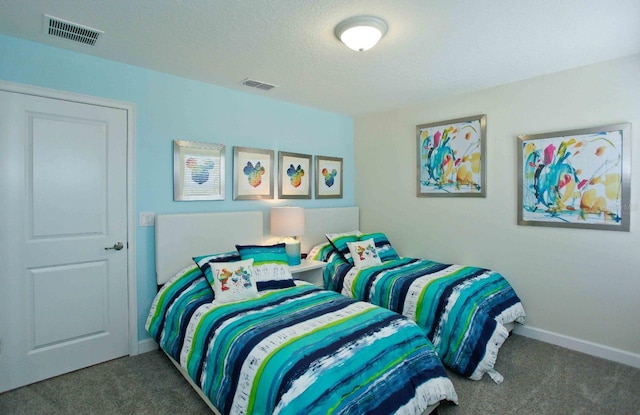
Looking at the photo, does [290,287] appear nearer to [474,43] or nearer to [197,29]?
[197,29]

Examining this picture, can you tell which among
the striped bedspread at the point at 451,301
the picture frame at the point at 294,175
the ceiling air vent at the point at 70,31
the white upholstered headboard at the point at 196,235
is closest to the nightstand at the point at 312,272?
the striped bedspread at the point at 451,301

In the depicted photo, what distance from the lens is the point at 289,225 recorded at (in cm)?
350

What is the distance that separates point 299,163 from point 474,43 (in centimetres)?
223

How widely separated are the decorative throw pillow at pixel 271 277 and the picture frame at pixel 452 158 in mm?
2019

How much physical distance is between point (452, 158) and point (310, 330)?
2.65 m

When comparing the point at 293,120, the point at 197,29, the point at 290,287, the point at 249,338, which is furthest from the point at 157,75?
the point at 249,338

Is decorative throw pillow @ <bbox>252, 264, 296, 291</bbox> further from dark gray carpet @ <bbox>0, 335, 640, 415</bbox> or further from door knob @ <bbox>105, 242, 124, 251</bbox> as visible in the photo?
door knob @ <bbox>105, 242, 124, 251</bbox>

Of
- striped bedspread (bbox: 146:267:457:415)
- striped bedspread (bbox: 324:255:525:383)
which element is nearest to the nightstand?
striped bedspread (bbox: 324:255:525:383)

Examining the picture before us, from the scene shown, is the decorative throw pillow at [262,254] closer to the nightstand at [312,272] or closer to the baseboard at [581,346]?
the nightstand at [312,272]

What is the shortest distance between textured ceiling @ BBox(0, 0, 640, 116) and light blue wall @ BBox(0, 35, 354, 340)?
Answer: 0.12 m

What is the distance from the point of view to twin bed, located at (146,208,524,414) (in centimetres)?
160

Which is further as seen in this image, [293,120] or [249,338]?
[293,120]

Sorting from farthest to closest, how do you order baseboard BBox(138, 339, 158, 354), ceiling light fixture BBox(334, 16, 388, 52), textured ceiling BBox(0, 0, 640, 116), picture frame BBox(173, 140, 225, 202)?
picture frame BBox(173, 140, 225, 202) → baseboard BBox(138, 339, 158, 354) → ceiling light fixture BBox(334, 16, 388, 52) → textured ceiling BBox(0, 0, 640, 116)

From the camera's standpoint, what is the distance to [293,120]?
13.0 feet
